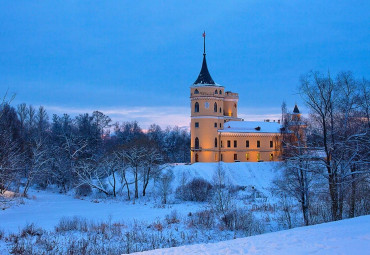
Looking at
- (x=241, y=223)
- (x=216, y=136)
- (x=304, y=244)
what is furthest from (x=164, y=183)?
(x=304, y=244)

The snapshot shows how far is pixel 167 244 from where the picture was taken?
17.3m

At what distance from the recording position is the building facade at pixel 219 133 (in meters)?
51.5

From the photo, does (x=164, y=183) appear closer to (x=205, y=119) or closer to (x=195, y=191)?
(x=195, y=191)

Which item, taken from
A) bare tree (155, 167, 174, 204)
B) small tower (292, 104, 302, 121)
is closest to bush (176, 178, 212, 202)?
bare tree (155, 167, 174, 204)

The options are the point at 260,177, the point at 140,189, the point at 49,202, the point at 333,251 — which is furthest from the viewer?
the point at 260,177

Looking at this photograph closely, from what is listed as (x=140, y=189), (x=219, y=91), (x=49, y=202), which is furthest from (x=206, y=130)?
(x=49, y=202)

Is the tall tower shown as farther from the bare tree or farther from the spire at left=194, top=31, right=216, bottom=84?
the bare tree

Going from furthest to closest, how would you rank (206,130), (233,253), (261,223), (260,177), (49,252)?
1. (206,130)
2. (260,177)
3. (261,223)
4. (49,252)
5. (233,253)

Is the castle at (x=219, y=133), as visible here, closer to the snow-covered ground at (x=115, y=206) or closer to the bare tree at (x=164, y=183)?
the snow-covered ground at (x=115, y=206)

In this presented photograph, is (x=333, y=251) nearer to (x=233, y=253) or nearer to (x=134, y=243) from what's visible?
(x=233, y=253)

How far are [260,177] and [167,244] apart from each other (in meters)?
28.8

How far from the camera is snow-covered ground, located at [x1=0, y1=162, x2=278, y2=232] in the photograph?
23.6 metres

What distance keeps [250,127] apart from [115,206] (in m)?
28.8

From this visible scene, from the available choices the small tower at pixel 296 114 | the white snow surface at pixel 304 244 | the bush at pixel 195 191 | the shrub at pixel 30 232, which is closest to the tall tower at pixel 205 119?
the small tower at pixel 296 114
